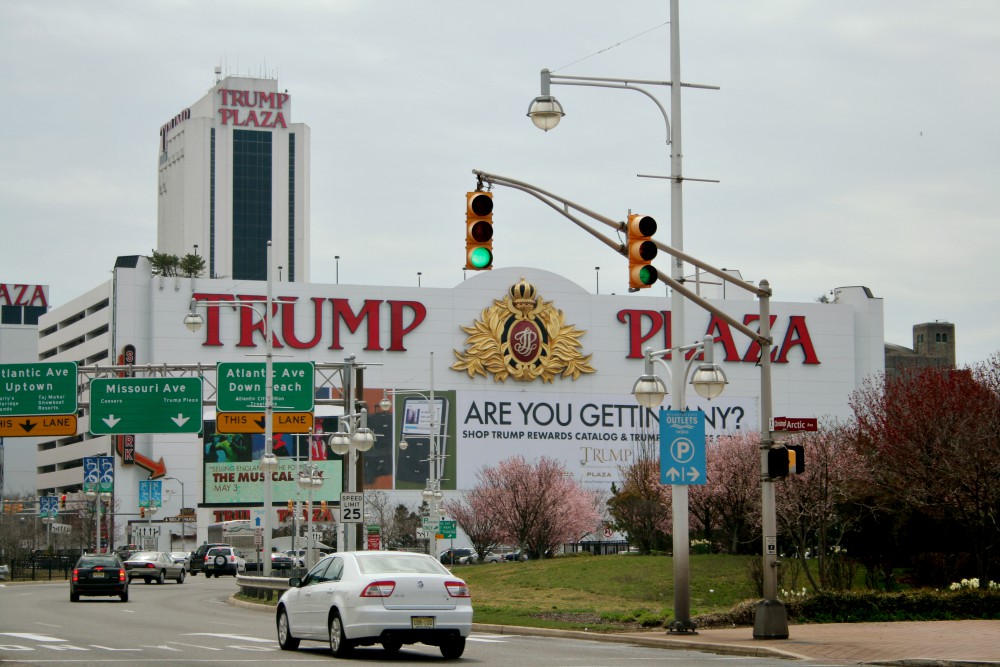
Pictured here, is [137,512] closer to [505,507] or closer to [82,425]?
[82,425]

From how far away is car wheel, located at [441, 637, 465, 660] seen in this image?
19578mm


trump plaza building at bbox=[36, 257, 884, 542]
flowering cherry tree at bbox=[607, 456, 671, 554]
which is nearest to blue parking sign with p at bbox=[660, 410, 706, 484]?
flowering cherry tree at bbox=[607, 456, 671, 554]

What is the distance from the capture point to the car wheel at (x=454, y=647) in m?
19.6

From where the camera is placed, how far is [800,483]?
3975 cm

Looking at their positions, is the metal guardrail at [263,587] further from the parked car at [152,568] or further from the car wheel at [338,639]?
the parked car at [152,568]

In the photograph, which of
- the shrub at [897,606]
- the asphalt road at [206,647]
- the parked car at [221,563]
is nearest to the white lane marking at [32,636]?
the asphalt road at [206,647]

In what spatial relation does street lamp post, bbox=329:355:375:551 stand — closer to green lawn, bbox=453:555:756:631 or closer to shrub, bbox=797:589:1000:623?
green lawn, bbox=453:555:756:631

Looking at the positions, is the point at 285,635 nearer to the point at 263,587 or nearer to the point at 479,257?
the point at 479,257

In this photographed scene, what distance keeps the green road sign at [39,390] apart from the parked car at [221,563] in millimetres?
30577

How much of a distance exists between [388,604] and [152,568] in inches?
1810

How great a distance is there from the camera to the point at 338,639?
19.6m

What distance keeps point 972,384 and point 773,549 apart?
1734 centimetres

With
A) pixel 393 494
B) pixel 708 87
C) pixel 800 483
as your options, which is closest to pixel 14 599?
pixel 800 483

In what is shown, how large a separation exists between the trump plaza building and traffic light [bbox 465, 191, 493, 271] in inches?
3356
